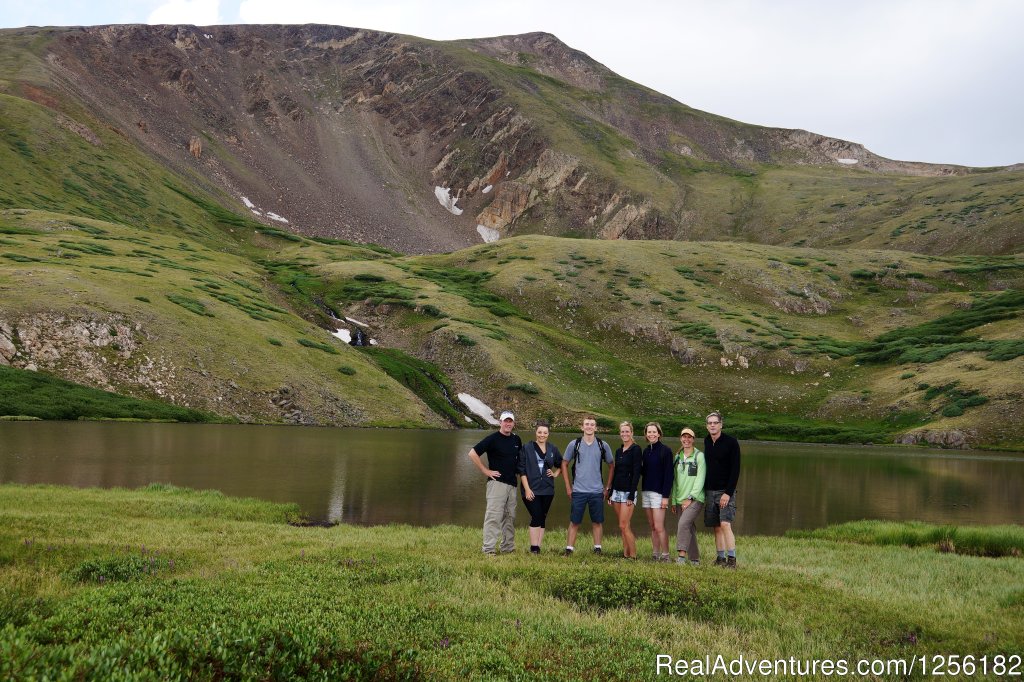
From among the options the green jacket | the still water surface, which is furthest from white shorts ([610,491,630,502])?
the still water surface

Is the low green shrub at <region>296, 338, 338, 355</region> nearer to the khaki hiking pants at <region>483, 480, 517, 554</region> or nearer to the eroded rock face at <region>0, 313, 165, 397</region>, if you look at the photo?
the eroded rock face at <region>0, 313, 165, 397</region>

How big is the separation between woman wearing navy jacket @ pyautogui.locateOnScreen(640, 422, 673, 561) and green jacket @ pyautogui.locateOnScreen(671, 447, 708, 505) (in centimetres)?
21

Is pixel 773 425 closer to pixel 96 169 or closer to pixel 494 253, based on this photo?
pixel 494 253

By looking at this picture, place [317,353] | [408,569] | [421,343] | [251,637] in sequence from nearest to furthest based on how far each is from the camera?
[251,637] → [408,569] → [317,353] → [421,343]

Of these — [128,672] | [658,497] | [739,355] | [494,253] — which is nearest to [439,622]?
[128,672]

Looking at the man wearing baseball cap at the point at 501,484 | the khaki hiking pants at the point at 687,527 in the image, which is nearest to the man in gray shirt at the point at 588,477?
the man wearing baseball cap at the point at 501,484

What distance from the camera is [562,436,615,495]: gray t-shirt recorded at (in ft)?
55.4

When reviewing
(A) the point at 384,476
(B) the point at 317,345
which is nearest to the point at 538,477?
(A) the point at 384,476

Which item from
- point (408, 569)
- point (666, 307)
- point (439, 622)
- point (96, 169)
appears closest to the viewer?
point (439, 622)

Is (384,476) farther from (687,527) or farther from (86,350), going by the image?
(86,350)

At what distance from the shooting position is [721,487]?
15758 millimetres

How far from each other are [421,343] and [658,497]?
82842 mm

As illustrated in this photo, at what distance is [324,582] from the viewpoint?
36.9ft

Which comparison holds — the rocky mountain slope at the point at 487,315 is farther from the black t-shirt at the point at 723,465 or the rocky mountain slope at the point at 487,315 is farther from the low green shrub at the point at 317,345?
the black t-shirt at the point at 723,465
